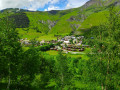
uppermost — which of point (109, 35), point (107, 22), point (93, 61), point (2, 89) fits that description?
point (107, 22)

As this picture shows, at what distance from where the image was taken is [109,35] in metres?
18.4

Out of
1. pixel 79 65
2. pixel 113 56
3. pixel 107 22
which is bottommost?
pixel 79 65

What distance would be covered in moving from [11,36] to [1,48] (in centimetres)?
316

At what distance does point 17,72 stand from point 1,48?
5.85 m

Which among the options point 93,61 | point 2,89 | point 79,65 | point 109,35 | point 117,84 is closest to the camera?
point 117,84

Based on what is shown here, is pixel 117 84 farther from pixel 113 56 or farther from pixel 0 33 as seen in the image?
pixel 0 33

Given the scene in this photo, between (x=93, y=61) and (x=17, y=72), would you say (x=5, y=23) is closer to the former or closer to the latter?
(x=17, y=72)

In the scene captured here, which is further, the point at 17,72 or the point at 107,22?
the point at 17,72

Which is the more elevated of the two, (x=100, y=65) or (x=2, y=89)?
(x=100, y=65)

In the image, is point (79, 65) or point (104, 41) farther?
→ point (79, 65)

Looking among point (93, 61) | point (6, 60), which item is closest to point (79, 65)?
point (93, 61)

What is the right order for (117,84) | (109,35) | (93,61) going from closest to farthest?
(117,84) → (109,35) → (93,61)

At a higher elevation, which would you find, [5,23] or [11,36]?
[5,23]

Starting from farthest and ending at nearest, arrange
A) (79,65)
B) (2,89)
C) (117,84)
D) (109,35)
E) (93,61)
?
(79,65), (2,89), (93,61), (109,35), (117,84)
